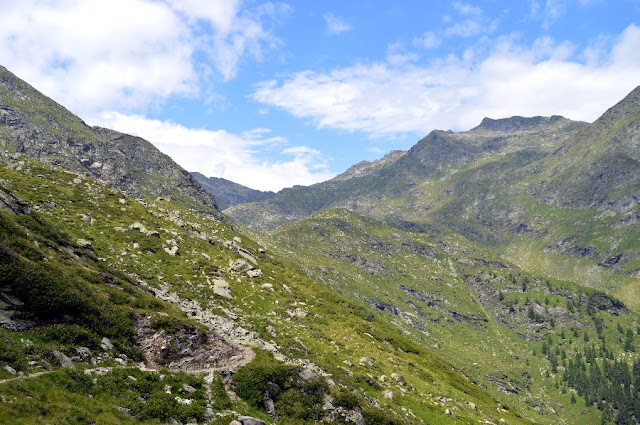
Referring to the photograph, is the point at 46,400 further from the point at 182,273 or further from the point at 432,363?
the point at 432,363

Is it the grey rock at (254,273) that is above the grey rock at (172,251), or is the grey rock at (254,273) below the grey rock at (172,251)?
below

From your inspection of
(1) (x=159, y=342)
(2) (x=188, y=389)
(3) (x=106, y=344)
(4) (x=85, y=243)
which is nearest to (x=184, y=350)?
(1) (x=159, y=342)

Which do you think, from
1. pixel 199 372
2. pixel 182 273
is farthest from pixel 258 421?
pixel 182 273

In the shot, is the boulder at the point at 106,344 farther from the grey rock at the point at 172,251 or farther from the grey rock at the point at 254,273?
the grey rock at the point at 254,273

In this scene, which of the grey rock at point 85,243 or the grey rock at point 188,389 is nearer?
the grey rock at point 188,389

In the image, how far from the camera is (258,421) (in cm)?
2612

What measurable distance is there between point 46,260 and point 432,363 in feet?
272

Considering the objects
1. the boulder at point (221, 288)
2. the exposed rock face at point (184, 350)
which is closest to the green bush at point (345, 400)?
the exposed rock face at point (184, 350)

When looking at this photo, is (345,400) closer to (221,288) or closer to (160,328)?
(160,328)

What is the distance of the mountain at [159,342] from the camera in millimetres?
22766

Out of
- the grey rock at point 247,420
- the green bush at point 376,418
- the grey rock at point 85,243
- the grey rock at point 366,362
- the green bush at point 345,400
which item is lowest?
the grey rock at point 366,362

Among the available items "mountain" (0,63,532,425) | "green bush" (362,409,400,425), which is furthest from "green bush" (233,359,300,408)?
"green bush" (362,409,400,425)

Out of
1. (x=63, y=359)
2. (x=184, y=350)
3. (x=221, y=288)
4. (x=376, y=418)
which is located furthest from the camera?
(x=221, y=288)

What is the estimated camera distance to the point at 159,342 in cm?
3312
